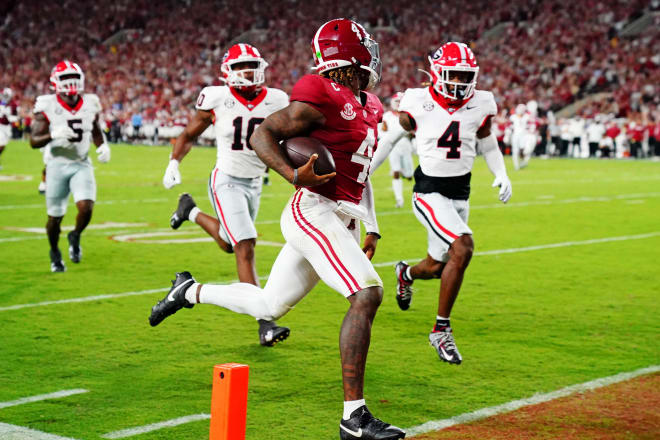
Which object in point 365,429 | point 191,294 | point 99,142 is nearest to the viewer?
point 365,429

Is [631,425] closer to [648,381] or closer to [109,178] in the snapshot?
[648,381]

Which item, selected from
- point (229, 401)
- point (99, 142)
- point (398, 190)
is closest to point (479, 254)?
point (99, 142)

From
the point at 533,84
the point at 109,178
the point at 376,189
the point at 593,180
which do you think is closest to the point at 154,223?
the point at 376,189

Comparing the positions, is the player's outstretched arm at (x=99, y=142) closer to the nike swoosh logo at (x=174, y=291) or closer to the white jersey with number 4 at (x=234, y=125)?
the white jersey with number 4 at (x=234, y=125)

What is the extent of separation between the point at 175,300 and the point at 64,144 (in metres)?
3.82

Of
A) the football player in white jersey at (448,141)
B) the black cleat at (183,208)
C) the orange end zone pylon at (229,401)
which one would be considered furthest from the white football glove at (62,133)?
the orange end zone pylon at (229,401)

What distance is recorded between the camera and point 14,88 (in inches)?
1725

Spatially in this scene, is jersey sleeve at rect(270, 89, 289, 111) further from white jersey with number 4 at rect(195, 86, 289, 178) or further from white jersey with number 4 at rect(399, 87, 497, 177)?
white jersey with number 4 at rect(399, 87, 497, 177)

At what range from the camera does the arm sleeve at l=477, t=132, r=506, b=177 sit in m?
5.83

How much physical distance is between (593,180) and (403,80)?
1665 centimetres

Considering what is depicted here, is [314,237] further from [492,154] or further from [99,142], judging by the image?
[99,142]

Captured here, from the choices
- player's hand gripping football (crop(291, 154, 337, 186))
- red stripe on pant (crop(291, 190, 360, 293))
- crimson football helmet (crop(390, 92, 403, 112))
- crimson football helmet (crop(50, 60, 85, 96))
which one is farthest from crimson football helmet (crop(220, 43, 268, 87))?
crimson football helmet (crop(50, 60, 85, 96))

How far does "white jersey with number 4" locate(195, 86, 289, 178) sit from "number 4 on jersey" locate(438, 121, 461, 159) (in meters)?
1.17

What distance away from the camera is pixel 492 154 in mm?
5949
